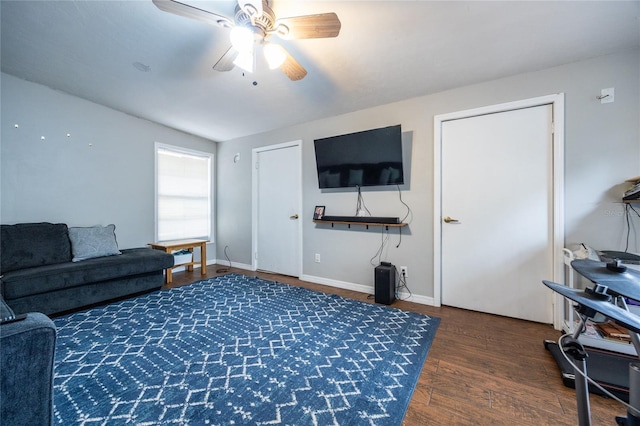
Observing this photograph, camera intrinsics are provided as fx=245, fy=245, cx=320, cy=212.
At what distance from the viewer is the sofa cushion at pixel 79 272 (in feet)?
7.06

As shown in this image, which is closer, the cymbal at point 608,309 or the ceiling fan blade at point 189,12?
the cymbal at point 608,309

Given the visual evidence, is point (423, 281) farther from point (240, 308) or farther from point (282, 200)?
point (282, 200)

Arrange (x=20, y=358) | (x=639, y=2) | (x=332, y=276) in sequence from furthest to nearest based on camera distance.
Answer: (x=332, y=276), (x=639, y=2), (x=20, y=358)

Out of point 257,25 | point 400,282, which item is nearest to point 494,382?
point 400,282

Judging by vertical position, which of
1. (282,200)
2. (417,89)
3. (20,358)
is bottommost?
(20,358)

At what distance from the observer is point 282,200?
13.0ft

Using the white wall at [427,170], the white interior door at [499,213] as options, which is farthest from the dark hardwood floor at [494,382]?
the white wall at [427,170]

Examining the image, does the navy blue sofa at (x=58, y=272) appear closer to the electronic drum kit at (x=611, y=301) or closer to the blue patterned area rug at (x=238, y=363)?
the blue patterned area rug at (x=238, y=363)

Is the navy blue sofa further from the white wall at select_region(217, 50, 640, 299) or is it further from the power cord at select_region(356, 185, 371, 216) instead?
the power cord at select_region(356, 185, 371, 216)

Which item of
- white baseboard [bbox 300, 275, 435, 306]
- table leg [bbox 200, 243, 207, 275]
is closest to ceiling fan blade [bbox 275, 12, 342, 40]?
white baseboard [bbox 300, 275, 435, 306]

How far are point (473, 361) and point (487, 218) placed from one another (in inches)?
55.3

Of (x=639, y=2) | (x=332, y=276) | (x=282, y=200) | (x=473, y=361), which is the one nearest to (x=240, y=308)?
(x=332, y=276)

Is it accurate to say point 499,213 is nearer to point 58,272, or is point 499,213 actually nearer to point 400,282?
point 400,282

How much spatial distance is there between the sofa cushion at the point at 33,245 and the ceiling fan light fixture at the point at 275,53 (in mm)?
3105
